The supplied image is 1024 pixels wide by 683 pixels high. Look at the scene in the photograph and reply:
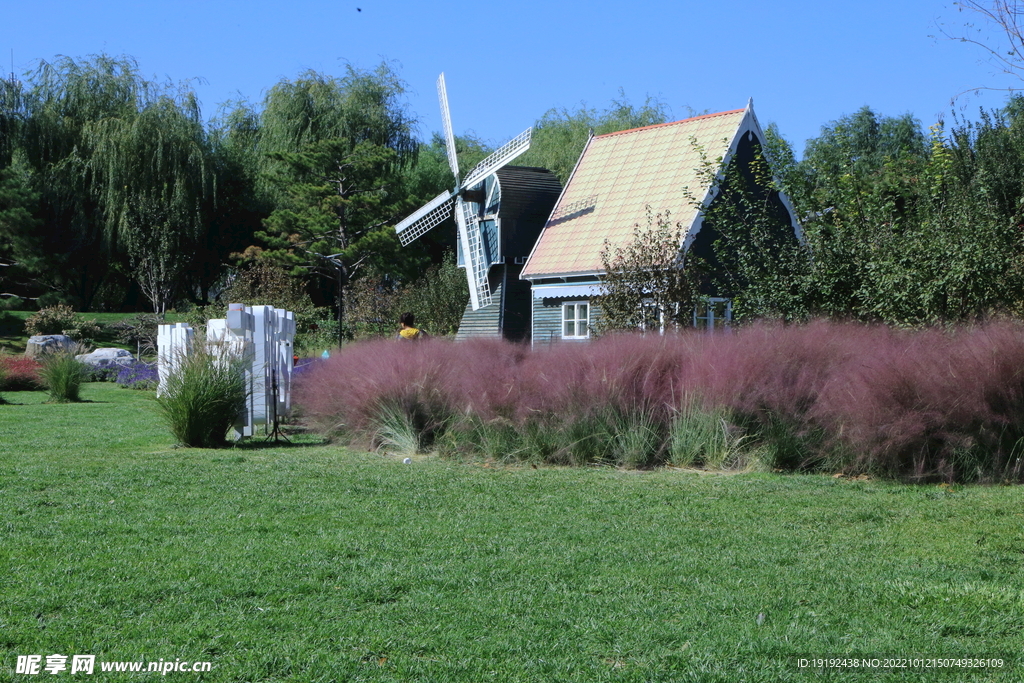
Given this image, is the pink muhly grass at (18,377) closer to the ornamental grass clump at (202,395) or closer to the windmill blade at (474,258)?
the windmill blade at (474,258)

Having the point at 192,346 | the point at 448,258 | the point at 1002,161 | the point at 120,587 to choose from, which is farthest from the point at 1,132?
the point at 120,587

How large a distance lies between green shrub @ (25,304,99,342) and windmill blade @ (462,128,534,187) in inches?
578

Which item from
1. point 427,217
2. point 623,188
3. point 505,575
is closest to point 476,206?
point 427,217

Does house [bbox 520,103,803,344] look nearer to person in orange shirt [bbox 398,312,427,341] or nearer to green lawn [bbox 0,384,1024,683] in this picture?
person in orange shirt [bbox 398,312,427,341]

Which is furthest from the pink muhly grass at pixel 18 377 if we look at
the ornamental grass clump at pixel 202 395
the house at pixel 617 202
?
the ornamental grass clump at pixel 202 395

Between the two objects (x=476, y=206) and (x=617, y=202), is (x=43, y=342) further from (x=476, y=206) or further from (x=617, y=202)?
(x=617, y=202)

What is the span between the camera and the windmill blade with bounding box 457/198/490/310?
29859mm

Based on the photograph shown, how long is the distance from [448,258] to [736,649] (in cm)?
3809

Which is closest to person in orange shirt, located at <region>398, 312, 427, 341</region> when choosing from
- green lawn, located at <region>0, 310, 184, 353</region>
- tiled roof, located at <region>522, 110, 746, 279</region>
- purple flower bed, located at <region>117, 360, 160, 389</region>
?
tiled roof, located at <region>522, 110, 746, 279</region>

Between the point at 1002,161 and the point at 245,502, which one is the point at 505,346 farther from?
the point at 1002,161

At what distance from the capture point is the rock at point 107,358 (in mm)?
26688

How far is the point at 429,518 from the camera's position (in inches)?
269

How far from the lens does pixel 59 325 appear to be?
3400 cm

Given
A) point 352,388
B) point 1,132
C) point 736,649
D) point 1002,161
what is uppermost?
point 1,132
